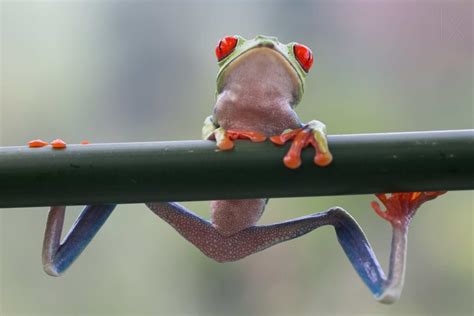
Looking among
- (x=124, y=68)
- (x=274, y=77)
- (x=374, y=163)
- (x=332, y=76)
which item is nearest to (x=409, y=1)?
(x=332, y=76)

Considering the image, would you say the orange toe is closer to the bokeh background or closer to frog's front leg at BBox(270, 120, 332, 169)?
frog's front leg at BBox(270, 120, 332, 169)

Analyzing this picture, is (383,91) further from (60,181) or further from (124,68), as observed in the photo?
(60,181)

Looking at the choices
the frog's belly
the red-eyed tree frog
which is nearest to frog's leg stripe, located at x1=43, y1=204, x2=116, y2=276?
the red-eyed tree frog

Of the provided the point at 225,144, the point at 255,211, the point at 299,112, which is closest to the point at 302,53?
the point at 255,211

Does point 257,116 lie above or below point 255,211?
above

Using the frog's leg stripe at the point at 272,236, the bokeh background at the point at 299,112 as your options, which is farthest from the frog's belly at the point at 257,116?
the bokeh background at the point at 299,112

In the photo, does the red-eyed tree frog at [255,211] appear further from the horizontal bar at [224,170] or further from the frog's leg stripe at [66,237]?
the horizontal bar at [224,170]

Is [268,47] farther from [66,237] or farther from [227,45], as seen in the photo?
[66,237]
